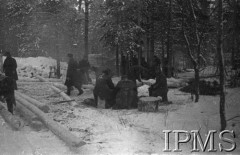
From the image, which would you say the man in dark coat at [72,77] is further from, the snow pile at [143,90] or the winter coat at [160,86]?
the winter coat at [160,86]

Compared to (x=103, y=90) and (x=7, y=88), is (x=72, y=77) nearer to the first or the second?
(x=103, y=90)

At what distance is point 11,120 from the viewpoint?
945 centimetres

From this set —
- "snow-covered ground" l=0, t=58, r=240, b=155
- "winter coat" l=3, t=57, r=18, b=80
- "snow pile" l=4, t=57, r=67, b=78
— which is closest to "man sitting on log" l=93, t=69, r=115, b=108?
"snow-covered ground" l=0, t=58, r=240, b=155

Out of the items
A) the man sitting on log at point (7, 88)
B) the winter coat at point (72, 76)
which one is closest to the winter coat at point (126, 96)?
the winter coat at point (72, 76)

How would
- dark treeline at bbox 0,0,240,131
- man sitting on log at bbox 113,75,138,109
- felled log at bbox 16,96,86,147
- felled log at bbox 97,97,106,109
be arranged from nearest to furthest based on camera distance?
felled log at bbox 16,96,86,147, man sitting on log at bbox 113,75,138,109, felled log at bbox 97,97,106,109, dark treeline at bbox 0,0,240,131

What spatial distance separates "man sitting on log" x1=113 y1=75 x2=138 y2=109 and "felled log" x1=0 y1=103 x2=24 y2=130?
3772mm

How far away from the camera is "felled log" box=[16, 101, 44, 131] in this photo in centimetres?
912

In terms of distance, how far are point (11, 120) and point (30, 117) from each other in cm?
61

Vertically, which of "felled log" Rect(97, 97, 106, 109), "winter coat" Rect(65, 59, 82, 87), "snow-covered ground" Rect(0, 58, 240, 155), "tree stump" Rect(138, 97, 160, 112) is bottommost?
"snow-covered ground" Rect(0, 58, 240, 155)

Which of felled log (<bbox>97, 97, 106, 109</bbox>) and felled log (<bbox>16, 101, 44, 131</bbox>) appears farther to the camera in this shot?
felled log (<bbox>97, 97, 106, 109</bbox>)

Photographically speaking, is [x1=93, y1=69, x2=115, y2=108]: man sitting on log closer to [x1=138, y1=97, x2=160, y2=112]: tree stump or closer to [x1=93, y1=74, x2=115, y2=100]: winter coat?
[x1=93, y1=74, x2=115, y2=100]: winter coat

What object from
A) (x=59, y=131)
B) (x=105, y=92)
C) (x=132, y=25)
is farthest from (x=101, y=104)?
(x=132, y=25)

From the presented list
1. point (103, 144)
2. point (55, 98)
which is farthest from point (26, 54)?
point (103, 144)

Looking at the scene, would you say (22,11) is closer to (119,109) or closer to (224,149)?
(119,109)
